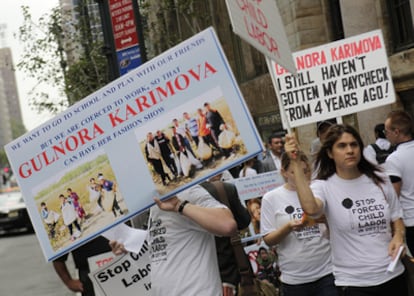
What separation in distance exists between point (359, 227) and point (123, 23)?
7.71 meters

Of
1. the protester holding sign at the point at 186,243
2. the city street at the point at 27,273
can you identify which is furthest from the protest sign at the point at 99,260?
the city street at the point at 27,273

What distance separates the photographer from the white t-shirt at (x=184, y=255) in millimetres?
4645

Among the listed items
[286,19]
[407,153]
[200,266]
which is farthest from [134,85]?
[286,19]

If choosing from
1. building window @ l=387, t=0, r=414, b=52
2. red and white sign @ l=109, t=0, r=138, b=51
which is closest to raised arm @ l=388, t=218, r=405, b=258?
red and white sign @ l=109, t=0, r=138, b=51

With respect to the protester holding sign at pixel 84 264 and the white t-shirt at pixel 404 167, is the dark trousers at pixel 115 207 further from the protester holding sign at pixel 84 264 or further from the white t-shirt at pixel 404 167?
the white t-shirt at pixel 404 167

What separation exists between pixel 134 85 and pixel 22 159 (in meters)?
0.89

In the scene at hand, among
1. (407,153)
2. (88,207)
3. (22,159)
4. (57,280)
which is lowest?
(57,280)

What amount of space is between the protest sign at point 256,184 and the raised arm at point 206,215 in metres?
4.39

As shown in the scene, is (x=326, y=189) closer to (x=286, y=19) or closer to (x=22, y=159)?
(x=22, y=159)

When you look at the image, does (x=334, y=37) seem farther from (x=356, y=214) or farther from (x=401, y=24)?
(x=356, y=214)

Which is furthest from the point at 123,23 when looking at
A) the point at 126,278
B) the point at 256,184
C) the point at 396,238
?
the point at 396,238

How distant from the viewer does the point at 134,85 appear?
490cm

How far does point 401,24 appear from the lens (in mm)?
14906

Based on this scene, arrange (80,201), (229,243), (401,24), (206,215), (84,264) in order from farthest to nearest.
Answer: (401,24)
(84,264)
(229,243)
(80,201)
(206,215)
